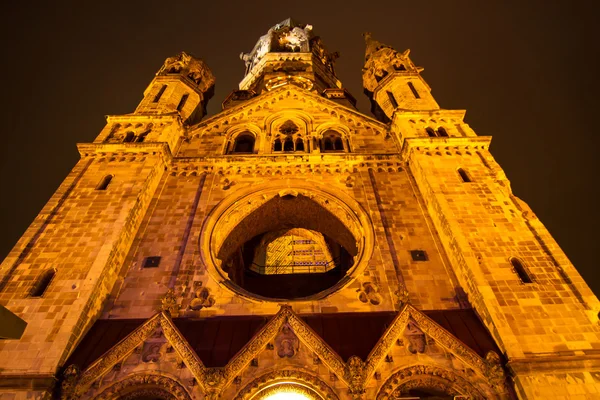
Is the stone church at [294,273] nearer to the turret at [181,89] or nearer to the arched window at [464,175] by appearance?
the arched window at [464,175]

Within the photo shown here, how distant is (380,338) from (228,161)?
32.5 feet

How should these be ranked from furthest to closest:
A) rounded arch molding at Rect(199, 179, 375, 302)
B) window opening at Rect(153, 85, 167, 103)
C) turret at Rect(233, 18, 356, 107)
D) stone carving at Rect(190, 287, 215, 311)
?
turret at Rect(233, 18, 356, 107) < window opening at Rect(153, 85, 167, 103) < rounded arch molding at Rect(199, 179, 375, 302) < stone carving at Rect(190, 287, 215, 311)

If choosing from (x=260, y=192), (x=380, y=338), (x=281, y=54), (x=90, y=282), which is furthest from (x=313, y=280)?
(x=281, y=54)

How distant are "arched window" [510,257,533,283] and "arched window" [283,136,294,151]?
10201 mm

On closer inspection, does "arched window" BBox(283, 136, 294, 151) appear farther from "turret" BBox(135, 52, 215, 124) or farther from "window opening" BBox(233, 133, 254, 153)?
"turret" BBox(135, 52, 215, 124)

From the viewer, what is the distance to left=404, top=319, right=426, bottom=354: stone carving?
32.1 ft

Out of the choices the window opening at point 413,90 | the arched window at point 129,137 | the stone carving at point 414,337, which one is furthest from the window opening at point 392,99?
the stone carving at point 414,337

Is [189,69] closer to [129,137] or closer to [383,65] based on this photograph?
[129,137]

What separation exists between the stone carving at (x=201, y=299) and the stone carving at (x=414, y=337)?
5.33 metres

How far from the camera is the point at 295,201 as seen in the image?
15.7 m

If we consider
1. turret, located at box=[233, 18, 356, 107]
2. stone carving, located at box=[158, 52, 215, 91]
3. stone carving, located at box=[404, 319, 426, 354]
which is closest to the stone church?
stone carving, located at box=[404, 319, 426, 354]

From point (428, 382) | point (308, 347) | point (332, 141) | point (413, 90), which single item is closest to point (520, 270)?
point (428, 382)

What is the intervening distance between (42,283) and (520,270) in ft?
43.9

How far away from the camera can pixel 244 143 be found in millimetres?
19688
